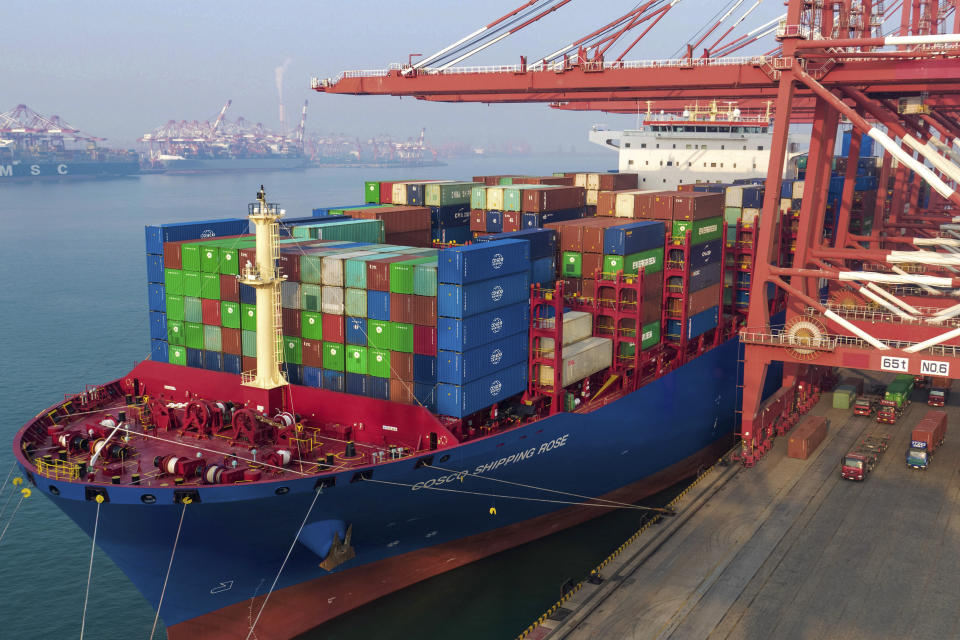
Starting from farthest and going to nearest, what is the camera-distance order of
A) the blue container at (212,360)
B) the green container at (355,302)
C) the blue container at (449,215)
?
the blue container at (449,215) → the blue container at (212,360) → the green container at (355,302)

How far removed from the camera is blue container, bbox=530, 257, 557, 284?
1047 inches

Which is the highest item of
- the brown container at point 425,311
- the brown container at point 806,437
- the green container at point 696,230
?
the green container at point 696,230

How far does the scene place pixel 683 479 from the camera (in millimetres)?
32781

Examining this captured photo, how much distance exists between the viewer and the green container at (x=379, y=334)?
2248 centimetres

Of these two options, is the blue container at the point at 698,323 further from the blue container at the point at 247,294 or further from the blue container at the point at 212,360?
the blue container at the point at 212,360

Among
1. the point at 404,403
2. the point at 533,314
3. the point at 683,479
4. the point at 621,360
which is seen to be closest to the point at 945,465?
the point at 683,479

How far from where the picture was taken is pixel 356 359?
75.4 ft

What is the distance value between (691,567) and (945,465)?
1276 cm

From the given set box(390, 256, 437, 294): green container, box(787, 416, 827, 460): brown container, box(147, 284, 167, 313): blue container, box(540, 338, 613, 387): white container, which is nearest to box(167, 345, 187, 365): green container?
box(147, 284, 167, 313): blue container

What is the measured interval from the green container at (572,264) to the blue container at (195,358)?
1204 centimetres

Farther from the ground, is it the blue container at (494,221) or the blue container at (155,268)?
the blue container at (494,221)

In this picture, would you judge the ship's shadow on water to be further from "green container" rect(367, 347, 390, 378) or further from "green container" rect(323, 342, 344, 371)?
"green container" rect(323, 342, 344, 371)

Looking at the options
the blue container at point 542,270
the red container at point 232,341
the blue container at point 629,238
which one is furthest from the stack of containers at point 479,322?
the red container at point 232,341

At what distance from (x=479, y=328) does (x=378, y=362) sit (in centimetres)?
291
